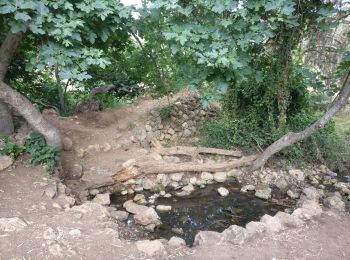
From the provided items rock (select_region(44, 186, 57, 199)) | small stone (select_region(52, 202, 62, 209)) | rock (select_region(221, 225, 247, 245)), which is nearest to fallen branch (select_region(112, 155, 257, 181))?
rock (select_region(44, 186, 57, 199))

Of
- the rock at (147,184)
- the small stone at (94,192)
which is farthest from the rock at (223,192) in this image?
the small stone at (94,192)

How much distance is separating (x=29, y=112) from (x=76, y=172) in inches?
52.6

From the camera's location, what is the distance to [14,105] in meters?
4.12

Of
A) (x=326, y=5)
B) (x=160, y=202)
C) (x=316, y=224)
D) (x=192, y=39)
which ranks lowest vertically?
(x=160, y=202)

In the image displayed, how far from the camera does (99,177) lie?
5.23 metres

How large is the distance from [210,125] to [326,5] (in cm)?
289

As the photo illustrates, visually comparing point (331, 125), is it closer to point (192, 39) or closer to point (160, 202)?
point (160, 202)

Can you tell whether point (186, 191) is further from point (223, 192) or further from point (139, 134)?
point (139, 134)

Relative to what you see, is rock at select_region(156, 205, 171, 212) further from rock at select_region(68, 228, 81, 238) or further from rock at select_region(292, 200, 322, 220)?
rock at select_region(292, 200, 322, 220)

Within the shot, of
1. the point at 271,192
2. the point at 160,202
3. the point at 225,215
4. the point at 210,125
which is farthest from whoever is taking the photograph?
the point at 210,125

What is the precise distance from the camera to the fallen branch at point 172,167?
17.9 feet

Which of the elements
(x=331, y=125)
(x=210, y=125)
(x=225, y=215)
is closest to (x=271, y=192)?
(x=225, y=215)

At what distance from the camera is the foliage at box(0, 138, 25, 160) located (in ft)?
14.6

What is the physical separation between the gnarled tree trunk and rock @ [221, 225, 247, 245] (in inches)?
106
